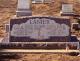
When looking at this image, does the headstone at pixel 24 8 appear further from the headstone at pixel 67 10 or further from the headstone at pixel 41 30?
the headstone at pixel 67 10

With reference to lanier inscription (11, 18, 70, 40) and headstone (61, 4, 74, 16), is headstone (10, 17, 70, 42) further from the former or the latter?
headstone (61, 4, 74, 16)

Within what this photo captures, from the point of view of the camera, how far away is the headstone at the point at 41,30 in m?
11.4

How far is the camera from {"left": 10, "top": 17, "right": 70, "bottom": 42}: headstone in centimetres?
1140

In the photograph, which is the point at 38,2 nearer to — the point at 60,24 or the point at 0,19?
the point at 0,19

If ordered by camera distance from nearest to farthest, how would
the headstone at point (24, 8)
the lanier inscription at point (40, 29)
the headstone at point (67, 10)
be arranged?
1. the lanier inscription at point (40, 29)
2. the headstone at point (24, 8)
3. the headstone at point (67, 10)

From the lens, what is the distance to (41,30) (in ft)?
37.6

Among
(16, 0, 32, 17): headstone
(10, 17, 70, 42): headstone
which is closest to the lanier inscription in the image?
(10, 17, 70, 42): headstone

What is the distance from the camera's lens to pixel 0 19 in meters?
16.5

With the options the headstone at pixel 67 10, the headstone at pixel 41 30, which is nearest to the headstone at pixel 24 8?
the headstone at pixel 41 30

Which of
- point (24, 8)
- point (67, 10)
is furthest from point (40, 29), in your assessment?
point (67, 10)

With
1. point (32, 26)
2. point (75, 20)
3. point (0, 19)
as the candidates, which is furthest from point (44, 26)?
point (0, 19)

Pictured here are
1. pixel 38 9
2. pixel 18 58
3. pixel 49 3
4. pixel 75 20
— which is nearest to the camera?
pixel 18 58

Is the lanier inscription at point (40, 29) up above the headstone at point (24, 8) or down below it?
below

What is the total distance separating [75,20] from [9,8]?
5.73 metres
